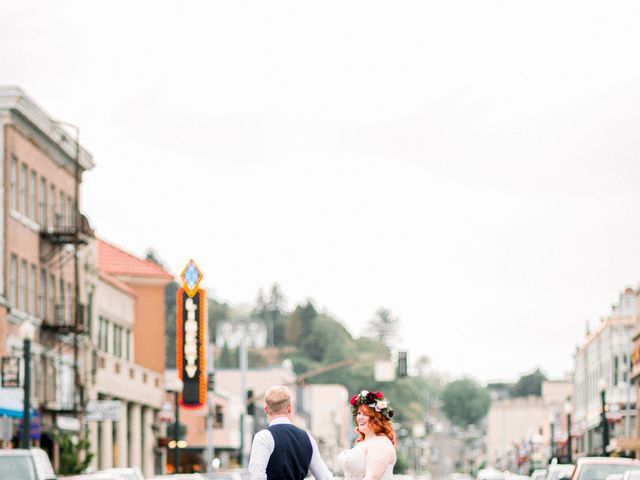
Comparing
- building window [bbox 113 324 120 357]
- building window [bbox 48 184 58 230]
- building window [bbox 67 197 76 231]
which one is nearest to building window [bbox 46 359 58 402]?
building window [bbox 48 184 58 230]

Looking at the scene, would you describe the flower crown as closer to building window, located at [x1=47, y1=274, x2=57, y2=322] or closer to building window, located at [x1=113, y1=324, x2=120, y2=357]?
building window, located at [x1=47, y1=274, x2=57, y2=322]

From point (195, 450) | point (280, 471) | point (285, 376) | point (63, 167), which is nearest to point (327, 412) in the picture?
point (285, 376)

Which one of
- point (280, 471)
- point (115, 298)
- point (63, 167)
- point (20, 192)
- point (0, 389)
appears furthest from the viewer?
point (115, 298)

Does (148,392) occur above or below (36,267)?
below

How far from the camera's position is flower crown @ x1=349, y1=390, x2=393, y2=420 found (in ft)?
39.8

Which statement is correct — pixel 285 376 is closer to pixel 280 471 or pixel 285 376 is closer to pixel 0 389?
pixel 0 389

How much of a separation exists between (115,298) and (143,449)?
7.84m

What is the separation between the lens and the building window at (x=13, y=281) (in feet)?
157

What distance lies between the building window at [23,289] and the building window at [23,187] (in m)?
1.73

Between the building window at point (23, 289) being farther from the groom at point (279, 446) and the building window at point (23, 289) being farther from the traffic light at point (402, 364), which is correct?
the groom at point (279, 446)

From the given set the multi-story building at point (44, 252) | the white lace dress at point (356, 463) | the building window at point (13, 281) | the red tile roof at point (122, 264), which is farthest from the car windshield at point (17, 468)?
the red tile roof at point (122, 264)

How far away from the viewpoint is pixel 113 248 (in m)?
73.1

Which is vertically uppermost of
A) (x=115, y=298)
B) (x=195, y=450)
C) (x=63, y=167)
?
(x=63, y=167)

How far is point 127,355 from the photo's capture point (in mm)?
67625
